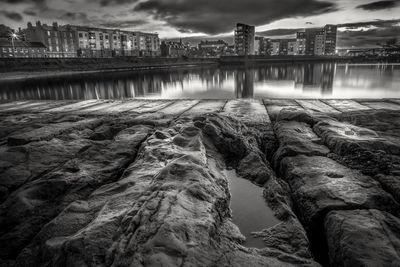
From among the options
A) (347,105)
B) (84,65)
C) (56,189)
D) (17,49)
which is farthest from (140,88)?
(17,49)

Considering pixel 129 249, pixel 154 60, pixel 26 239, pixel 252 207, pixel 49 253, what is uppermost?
pixel 154 60

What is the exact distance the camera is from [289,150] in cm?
450

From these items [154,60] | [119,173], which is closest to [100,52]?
[154,60]

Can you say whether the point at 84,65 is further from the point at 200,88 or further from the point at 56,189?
the point at 56,189

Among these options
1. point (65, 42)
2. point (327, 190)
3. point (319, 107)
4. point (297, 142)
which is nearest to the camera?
point (327, 190)

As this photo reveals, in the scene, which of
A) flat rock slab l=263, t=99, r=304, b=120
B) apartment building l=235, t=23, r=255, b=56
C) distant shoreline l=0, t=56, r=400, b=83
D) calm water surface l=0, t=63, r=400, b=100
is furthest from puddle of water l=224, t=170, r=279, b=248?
apartment building l=235, t=23, r=255, b=56

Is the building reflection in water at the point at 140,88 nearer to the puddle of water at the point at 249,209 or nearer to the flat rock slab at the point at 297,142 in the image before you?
the flat rock slab at the point at 297,142

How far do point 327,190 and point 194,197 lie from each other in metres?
1.70

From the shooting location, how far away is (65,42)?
9869cm

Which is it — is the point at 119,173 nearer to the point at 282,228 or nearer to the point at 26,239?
the point at 26,239

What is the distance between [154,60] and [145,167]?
2966 inches

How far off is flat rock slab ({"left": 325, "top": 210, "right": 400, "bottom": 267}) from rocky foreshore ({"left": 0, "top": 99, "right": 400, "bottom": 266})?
0.4 inches

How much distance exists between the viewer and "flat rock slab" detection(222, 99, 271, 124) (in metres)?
7.37

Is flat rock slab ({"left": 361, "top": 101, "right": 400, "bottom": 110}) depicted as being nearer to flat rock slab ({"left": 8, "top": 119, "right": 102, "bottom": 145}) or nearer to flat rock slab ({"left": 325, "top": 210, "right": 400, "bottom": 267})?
flat rock slab ({"left": 325, "top": 210, "right": 400, "bottom": 267})
